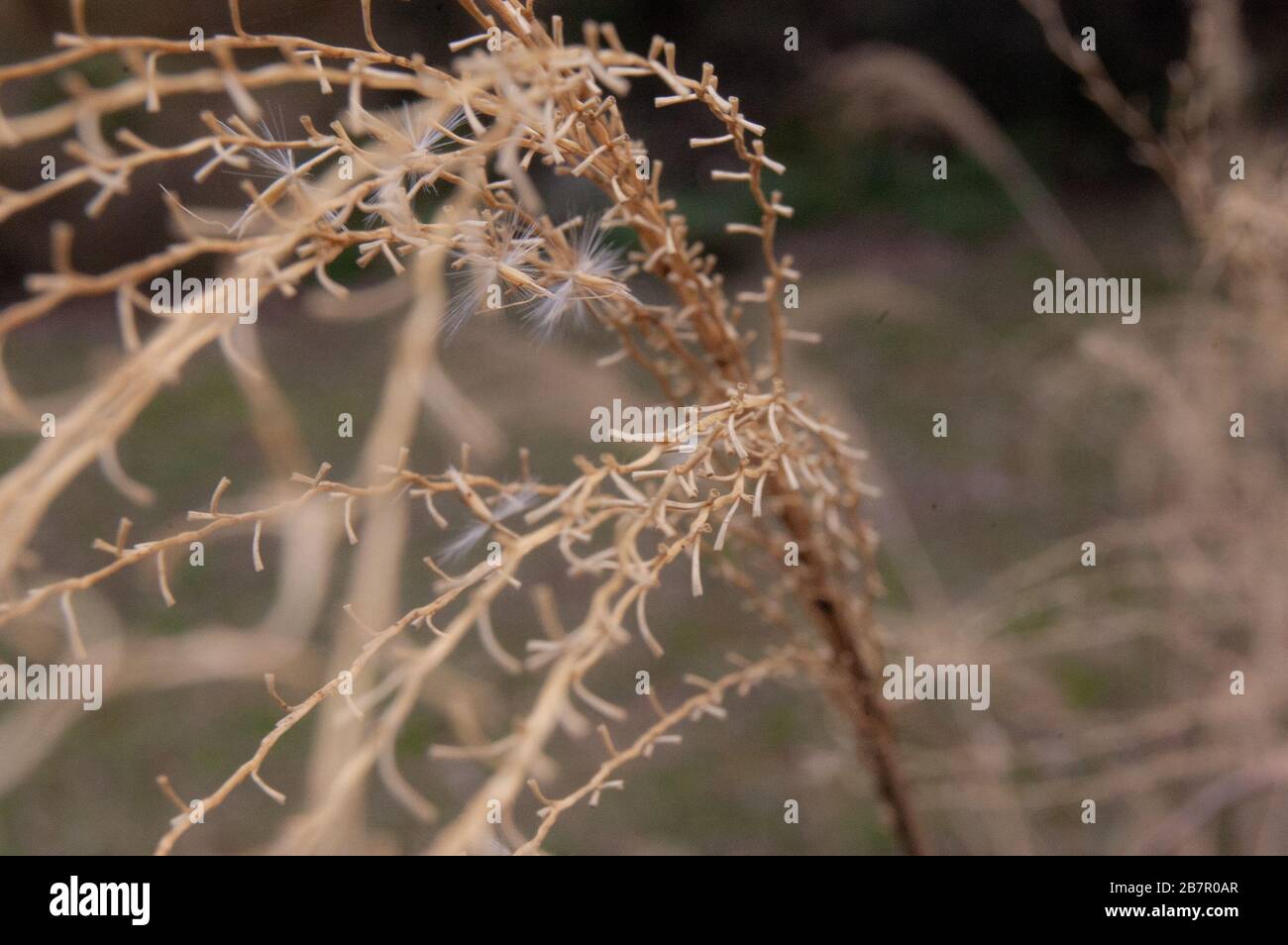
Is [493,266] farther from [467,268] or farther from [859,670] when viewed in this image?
[859,670]

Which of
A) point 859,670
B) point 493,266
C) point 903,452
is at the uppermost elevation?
point 903,452

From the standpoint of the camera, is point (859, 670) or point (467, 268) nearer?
point (467, 268)

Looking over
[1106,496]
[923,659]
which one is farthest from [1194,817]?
[1106,496]

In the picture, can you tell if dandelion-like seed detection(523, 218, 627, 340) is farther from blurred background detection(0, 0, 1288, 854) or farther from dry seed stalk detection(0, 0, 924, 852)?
blurred background detection(0, 0, 1288, 854)

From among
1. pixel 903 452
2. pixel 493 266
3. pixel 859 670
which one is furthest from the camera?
pixel 903 452

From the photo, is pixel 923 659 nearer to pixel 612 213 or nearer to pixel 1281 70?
pixel 612 213

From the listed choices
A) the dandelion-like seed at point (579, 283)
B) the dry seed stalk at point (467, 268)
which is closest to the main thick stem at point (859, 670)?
the dry seed stalk at point (467, 268)

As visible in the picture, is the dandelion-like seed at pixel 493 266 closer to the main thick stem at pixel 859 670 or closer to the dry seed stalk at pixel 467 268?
the dry seed stalk at pixel 467 268

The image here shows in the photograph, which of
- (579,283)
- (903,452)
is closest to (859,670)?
(579,283)
